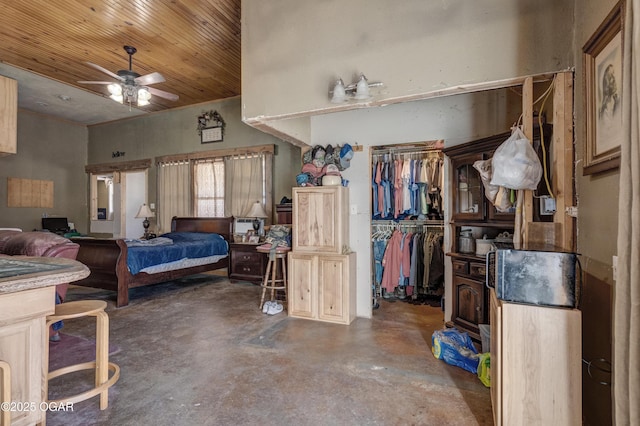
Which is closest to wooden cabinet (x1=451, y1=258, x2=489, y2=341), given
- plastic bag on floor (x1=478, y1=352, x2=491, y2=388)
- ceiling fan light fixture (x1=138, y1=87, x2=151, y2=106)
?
plastic bag on floor (x1=478, y1=352, x2=491, y2=388)

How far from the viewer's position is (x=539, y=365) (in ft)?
4.90

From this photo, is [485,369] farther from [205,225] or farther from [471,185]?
[205,225]

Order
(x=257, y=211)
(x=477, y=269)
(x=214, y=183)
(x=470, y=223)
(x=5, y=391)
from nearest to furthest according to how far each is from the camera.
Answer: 1. (x=5, y=391)
2. (x=477, y=269)
3. (x=470, y=223)
4. (x=257, y=211)
5. (x=214, y=183)

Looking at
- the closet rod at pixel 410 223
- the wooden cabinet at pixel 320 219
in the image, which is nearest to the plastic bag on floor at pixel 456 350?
the wooden cabinet at pixel 320 219

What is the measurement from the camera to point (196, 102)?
664 cm

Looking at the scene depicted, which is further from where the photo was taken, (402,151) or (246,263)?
(246,263)

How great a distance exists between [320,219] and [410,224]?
1.56m

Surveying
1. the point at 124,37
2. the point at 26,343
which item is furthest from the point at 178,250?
the point at 26,343

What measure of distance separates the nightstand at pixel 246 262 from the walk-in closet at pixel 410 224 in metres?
2.02

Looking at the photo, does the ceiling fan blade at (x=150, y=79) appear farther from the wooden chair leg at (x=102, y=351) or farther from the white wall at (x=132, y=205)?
the white wall at (x=132, y=205)

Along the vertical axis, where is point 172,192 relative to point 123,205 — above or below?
above

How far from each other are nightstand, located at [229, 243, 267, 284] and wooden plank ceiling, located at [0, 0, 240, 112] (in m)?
2.86

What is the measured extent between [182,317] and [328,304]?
175 centimetres

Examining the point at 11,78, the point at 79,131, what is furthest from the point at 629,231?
the point at 79,131
